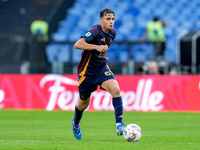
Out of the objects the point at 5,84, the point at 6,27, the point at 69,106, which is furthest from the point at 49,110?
the point at 6,27

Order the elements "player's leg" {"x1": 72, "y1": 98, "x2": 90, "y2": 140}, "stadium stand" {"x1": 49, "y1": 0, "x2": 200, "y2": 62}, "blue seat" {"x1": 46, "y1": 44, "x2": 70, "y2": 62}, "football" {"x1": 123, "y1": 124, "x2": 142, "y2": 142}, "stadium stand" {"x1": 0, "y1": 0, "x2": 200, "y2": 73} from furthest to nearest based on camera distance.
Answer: "stadium stand" {"x1": 49, "y1": 0, "x2": 200, "y2": 62} < "stadium stand" {"x1": 0, "y1": 0, "x2": 200, "y2": 73} < "blue seat" {"x1": 46, "y1": 44, "x2": 70, "y2": 62} < "player's leg" {"x1": 72, "y1": 98, "x2": 90, "y2": 140} < "football" {"x1": 123, "y1": 124, "x2": 142, "y2": 142}

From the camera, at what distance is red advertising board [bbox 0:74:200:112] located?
1670 centimetres

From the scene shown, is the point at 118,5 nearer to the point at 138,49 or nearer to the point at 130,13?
the point at 130,13

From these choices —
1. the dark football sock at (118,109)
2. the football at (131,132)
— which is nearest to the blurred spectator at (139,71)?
the dark football sock at (118,109)

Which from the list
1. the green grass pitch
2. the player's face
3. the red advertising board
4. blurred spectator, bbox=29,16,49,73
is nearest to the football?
the green grass pitch

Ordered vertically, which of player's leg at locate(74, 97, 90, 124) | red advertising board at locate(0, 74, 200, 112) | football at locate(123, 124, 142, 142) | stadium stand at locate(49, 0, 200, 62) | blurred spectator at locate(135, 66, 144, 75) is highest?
stadium stand at locate(49, 0, 200, 62)

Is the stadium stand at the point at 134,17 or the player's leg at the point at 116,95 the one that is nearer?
the player's leg at the point at 116,95

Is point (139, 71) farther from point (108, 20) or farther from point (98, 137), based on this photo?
point (108, 20)

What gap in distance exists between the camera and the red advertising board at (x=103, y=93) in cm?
1670

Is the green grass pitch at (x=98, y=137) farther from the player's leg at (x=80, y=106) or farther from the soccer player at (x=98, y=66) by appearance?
the soccer player at (x=98, y=66)

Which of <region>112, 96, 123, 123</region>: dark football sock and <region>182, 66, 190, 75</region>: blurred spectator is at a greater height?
<region>112, 96, 123, 123</region>: dark football sock

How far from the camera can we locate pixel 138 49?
18.7 metres

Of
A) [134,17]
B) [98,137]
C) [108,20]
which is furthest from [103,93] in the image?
[108,20]

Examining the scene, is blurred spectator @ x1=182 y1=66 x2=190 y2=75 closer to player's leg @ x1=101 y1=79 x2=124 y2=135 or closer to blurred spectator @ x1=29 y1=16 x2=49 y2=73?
blurred spectator @ x1=29 y1=16 x2=49 y2=73
